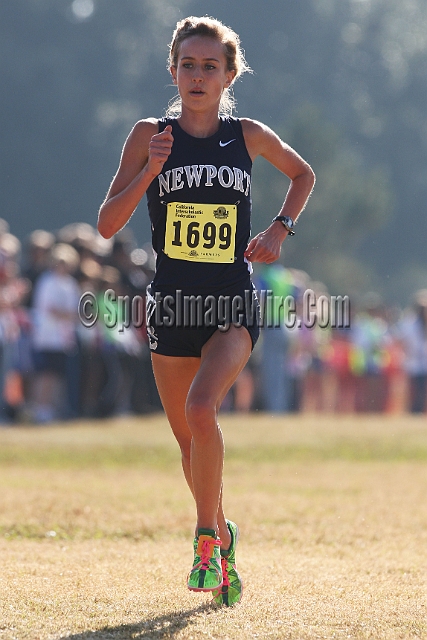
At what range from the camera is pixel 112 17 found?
38.6 meters

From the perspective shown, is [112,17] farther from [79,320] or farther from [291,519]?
[291,519]

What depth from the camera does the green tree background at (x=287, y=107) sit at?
37562 mm

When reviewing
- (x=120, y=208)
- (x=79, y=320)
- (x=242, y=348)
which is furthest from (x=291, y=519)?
(x=79, y=320)

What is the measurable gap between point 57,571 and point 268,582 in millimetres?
990

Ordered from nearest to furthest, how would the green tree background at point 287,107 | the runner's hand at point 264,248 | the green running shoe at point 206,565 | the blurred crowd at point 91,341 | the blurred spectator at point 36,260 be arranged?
the green running shoe at point 206,565 < the runner's hand at point 264,248 < the blurred crowd at point 91,341 < the blurred spectator at point 36,260 < the green tree background at point 287,107

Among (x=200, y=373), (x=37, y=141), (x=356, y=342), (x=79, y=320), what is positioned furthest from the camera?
(x=37, y=141)

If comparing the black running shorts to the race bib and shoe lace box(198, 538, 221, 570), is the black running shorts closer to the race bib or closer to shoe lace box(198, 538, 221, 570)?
the race bib

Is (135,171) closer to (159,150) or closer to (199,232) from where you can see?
(159,150)

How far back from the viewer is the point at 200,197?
14.5 ft

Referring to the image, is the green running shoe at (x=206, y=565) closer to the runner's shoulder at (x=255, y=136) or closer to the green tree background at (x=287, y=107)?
the runner's shoulder at (x=255, y=136)

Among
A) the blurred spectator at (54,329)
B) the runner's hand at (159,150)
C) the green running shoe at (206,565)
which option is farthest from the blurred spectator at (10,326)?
the green running shoe at (206,565)

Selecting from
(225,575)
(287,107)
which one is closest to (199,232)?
(225,575)

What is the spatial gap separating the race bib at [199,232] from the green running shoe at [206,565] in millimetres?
1136

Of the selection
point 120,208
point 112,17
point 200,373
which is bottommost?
point 200,373
